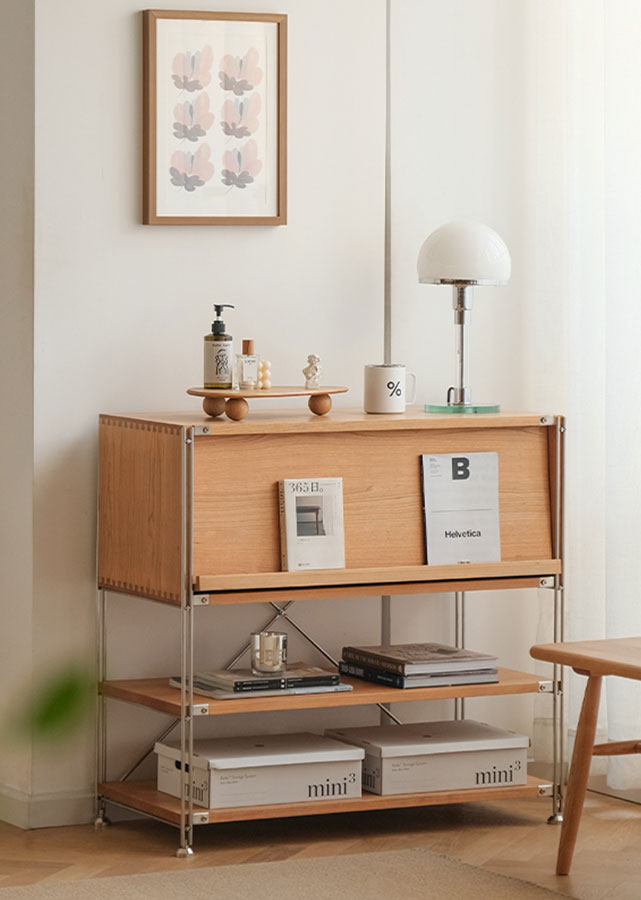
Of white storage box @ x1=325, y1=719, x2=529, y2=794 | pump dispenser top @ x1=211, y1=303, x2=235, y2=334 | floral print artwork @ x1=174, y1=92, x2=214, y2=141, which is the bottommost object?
white storage box @ x1=325, y1=719, x2=529, y2=794

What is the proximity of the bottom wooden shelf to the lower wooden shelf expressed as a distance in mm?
201

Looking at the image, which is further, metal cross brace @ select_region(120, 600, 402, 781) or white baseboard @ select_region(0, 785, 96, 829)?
metal cross brace @ select_region(120, 600, 402, 781)

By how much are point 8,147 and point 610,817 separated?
6.72ft

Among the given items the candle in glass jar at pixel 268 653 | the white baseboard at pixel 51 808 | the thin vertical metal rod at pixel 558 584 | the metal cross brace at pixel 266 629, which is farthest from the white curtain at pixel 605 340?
Result: the white baseboard at pixel 51 808

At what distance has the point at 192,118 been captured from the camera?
302cm

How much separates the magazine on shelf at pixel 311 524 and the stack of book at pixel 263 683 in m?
0.24

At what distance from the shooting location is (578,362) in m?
3.32

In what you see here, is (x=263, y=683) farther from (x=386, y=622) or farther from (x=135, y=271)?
(x=135, y=271)

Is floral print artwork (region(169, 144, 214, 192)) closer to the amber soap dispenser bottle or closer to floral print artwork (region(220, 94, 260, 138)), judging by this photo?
floral print artwork (region(220, 94, 260, 138))

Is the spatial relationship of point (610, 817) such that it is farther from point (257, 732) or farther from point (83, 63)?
point (83, 63)

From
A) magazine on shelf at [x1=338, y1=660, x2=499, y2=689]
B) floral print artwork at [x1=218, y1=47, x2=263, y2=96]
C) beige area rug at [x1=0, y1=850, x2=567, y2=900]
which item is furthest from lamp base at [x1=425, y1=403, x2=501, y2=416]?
beige area rug at [x1=0, y1=850, x2=567, y2=900]

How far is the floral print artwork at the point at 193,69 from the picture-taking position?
300 cm

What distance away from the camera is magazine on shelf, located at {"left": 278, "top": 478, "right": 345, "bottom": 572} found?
279cm

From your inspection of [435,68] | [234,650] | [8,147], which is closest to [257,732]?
[234,650]
